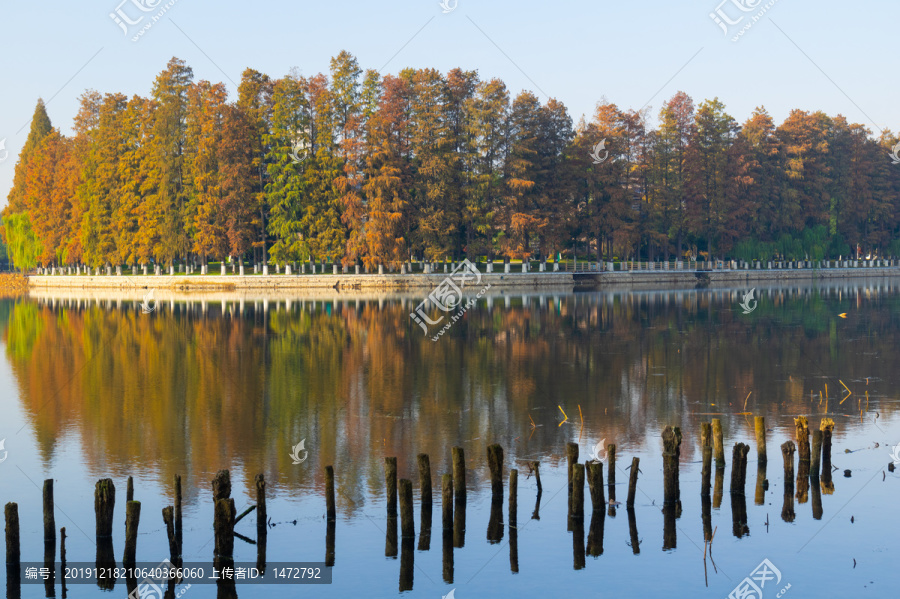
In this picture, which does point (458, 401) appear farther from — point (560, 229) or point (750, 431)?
point (560, 229)

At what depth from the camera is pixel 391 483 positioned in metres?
12.2

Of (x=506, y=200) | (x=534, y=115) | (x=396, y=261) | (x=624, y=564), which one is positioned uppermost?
(x=534, y=115)

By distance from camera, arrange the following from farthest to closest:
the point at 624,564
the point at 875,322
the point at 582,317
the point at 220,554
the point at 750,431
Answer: the point at 582,317 → the point at 875,322 → the point at 750,431 → the point at 624,564 → the point at 220,554

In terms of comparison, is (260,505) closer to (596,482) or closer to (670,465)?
(596,482)

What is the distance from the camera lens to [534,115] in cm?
7888

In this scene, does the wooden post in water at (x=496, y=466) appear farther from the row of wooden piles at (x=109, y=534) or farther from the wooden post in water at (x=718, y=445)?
the wooden post in water at (x=718, y=445)

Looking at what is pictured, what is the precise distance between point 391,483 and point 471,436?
669cm

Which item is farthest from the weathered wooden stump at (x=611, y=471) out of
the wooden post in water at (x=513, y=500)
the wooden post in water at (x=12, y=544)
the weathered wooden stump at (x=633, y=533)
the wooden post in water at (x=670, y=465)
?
the wooden post in water at (x=12, y=544)

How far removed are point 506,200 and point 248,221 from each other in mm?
21734

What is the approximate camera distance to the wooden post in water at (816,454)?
14.2 m

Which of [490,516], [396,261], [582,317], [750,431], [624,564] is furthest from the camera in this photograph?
[396,261]

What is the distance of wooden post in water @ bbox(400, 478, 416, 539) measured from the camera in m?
11.3

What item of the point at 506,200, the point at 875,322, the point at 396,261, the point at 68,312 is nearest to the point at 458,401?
the point at 875,322

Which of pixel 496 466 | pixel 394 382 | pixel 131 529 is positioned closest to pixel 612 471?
pixel 496 466
